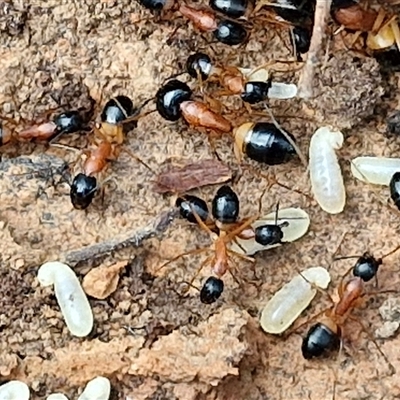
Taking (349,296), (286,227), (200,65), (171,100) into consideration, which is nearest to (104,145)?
(171,100)

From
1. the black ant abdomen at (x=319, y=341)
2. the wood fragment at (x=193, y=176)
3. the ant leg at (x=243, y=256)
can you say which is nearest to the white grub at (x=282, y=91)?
the wood fragment at (x=193, y=176)

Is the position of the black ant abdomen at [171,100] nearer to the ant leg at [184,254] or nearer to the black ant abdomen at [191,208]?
the black ant abdomen at [191,208]

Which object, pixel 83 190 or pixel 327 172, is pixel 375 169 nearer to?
pixel 327 172

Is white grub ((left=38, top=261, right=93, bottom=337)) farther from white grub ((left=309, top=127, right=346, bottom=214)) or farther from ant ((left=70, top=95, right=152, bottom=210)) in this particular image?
white grub ((left=309, top=127, right=346, bottom=214))

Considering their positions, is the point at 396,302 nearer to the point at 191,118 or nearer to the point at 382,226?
the point at 382,226

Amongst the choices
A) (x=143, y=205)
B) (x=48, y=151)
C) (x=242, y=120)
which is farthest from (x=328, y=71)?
(x=48, y=151)

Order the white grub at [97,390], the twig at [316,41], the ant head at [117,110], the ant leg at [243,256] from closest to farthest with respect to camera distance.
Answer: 1. the twig at [316,41]
2. the white grub at [97,390]
3. the ant leg at [243,256]
4. the ant head at [117,110]
